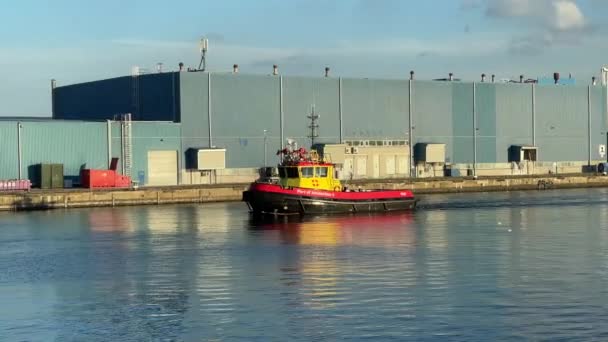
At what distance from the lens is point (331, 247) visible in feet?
148

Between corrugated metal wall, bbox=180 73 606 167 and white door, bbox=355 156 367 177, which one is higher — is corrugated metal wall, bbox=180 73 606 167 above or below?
above

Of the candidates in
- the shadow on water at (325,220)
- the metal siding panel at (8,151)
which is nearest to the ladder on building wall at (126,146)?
the metal siding panel at (8,151)

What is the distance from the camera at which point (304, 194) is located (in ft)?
200

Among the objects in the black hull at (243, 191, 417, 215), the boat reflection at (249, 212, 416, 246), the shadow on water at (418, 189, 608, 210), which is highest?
the black hull at (243, 191, 417, 215)

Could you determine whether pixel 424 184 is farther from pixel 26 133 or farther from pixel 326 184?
pixel 26 133

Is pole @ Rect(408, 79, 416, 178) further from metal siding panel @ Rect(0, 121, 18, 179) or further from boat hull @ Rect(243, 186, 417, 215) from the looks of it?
metal siding panel @ Rect(0, 121, 18, 179)

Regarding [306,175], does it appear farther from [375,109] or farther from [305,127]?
[375,109]

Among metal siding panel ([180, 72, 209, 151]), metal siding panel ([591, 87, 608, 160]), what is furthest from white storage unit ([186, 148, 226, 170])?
metal siding panel ([591, 87, 608, 160])

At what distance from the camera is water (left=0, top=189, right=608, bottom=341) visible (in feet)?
86.0

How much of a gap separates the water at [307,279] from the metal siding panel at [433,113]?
1275 inches

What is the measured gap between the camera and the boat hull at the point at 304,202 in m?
60.6

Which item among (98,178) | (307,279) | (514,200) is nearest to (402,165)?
(514,200)

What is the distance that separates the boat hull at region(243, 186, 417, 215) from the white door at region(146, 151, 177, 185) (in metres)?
17.7

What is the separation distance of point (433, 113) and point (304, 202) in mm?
34829
